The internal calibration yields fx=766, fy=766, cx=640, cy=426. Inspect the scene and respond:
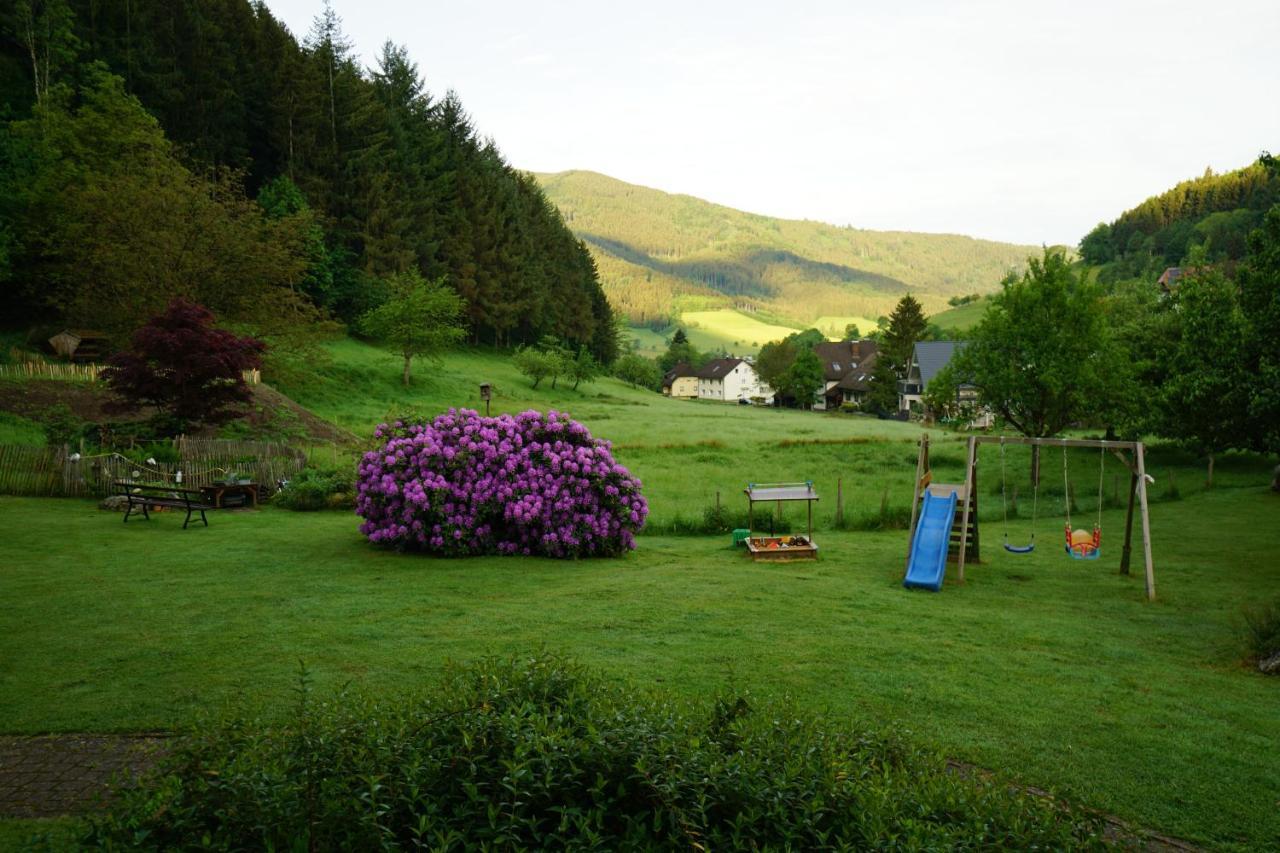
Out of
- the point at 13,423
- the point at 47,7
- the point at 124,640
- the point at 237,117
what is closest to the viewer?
the point at 124,640

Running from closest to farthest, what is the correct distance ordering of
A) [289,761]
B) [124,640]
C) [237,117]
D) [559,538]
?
[289,761], [124,640], [559,538], [237,117]

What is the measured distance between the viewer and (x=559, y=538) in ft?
52.2

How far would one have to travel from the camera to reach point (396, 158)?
70438 millimetres

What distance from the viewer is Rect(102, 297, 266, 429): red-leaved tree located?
22859 millimetres

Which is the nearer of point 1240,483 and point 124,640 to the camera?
point 124,640

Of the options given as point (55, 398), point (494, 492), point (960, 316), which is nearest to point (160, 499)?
point (494, 492)

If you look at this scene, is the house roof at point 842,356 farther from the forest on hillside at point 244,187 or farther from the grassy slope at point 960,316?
the grassy slope at point 960,316

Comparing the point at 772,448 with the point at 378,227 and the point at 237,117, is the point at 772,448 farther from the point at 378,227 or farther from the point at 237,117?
the point at 237,117

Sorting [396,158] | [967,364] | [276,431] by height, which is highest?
[396,158]

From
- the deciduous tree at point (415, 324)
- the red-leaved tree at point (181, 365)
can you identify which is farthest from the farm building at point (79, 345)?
the deciduous tree at point (415, 324)

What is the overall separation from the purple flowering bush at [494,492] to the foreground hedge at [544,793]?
10.7 meters

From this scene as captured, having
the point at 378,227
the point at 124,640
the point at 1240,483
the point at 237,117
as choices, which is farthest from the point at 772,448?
the point at 237,117

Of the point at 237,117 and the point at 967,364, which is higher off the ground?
the point at 237,117

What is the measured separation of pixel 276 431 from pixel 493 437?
16739mm
